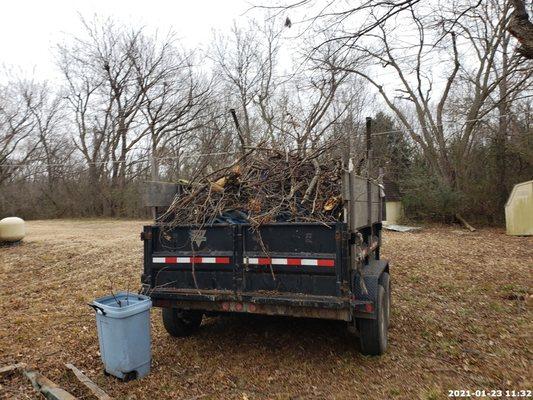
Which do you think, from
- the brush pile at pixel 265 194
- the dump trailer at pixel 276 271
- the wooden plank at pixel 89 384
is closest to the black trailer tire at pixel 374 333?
the dump trailer at pixel 276 271

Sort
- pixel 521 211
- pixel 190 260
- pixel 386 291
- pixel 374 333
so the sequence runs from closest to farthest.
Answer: pixel 374 333, pixel 190 260, pixel 386 291, pixel 521 211

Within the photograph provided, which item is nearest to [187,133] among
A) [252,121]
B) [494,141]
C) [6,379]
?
[252,121]

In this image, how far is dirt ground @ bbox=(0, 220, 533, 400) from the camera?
3627 mm

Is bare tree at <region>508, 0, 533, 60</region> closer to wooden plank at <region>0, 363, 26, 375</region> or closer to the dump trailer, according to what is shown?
the dump trailer

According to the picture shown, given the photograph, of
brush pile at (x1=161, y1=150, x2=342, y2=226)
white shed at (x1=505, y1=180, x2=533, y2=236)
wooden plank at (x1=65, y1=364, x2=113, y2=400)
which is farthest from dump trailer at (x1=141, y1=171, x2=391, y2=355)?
white shed at (x1=505, y1=180, x2=533, y2=236)

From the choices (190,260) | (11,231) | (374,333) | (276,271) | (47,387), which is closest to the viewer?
(47,387)

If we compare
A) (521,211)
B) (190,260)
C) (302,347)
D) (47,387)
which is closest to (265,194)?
(190,260)

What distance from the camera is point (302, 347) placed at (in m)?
4.48

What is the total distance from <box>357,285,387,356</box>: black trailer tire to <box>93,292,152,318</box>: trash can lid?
6.67 feet

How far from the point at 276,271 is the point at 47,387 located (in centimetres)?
216

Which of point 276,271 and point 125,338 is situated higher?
point 276,271

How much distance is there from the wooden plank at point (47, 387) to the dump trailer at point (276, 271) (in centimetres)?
112

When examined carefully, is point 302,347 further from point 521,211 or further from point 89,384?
point 521,211

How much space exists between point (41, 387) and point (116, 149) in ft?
91.7
